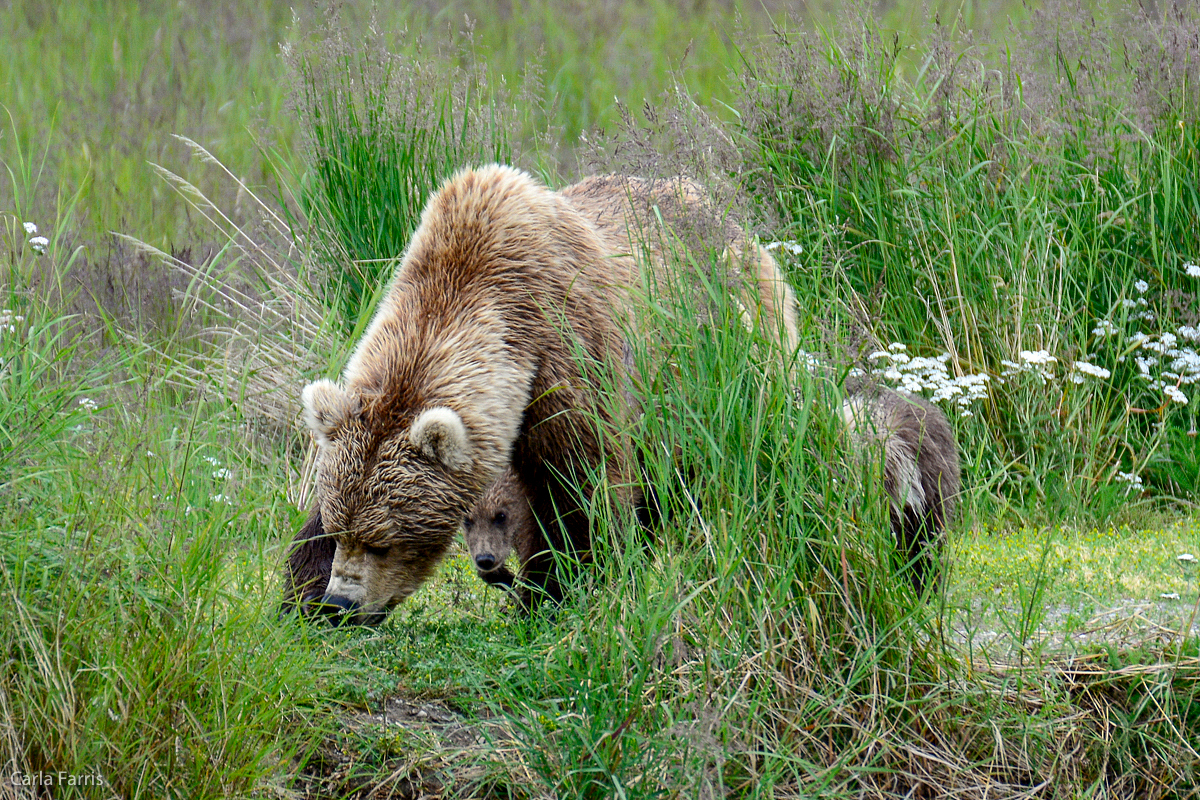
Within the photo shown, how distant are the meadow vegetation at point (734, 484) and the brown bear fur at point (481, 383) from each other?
0.64ft

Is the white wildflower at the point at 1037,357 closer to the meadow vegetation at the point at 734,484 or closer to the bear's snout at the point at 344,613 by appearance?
the meadow vegetation at the point at 734,484

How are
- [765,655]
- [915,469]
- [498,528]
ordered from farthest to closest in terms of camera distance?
1. [498,528]
2. [915,469]
3. [765,655]

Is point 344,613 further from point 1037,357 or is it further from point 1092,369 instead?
point 1092,369

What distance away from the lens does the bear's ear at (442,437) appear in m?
4.04

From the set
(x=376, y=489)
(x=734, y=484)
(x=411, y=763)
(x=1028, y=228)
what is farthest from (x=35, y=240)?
(x=1028, y=228)

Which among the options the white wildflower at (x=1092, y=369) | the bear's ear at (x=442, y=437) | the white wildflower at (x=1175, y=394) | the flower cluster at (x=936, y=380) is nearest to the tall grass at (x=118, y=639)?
the bear's ear at (x=442, y=437)

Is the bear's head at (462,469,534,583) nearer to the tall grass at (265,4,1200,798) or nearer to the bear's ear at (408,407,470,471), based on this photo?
the tall grass at (265,4,1200,798)

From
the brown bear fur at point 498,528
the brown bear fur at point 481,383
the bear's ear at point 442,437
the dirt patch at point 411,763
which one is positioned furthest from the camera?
the brown bear fur at point 498,528

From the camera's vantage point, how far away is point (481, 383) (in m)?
4.27

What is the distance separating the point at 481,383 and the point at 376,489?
52 cm

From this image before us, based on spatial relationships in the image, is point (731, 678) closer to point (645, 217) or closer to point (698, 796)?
point (698, 796)

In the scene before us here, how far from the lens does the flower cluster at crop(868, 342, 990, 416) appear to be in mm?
5781

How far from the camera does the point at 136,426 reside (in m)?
4.00

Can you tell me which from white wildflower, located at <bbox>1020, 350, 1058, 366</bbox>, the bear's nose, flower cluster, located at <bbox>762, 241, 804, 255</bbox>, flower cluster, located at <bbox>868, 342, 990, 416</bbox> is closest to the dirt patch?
the bear's nose
